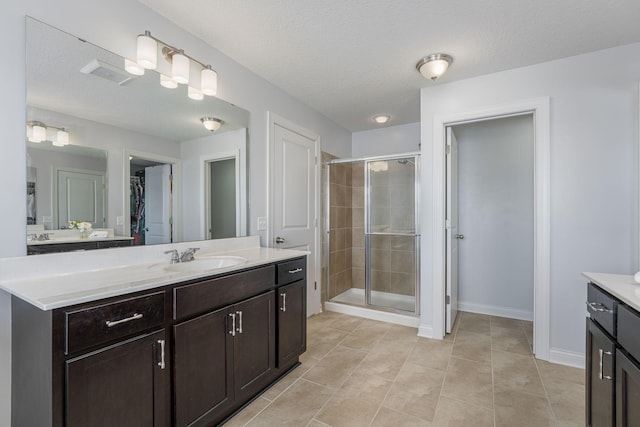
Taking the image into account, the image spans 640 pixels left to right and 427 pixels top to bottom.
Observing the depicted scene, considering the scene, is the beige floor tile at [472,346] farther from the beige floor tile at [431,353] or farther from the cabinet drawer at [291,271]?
the cabinet drawer at [291,271]

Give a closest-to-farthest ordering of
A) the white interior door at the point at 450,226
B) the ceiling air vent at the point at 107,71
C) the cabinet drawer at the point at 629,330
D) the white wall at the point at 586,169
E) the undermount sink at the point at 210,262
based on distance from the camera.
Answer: the cabinet drawer at the point at 629,330, the ceiling air vent at the point at 107,71, the undermount sink at the point at 210,262, the white wall at the point at 586,169, the white interior door at the point at 450,226

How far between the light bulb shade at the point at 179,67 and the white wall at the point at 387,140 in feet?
9.44

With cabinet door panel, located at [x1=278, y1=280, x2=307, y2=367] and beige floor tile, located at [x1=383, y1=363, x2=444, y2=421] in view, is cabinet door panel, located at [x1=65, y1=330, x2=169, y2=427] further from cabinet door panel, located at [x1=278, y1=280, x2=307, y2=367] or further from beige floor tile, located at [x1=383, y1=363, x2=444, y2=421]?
beige floor tile, located at [x1=383, y1=363, x2=444, y2=421]

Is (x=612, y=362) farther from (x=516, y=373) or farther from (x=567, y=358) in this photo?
(x=567, y=358)

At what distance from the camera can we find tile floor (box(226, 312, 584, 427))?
165 centimetres

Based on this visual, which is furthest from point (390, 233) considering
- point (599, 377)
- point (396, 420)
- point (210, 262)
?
point (599, 377)

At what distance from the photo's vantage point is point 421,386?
1.95 meters

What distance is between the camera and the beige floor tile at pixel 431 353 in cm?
225

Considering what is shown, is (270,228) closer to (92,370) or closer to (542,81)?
(92,370)

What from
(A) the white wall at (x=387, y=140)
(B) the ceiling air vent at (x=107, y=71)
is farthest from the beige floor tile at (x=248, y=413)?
(A) the white wall at (x=387, y=140)

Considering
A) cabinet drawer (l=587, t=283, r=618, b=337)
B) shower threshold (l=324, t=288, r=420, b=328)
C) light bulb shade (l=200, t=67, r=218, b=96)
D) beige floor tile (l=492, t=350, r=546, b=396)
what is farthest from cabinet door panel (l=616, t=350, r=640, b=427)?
light bulb shade (l=200, t=67, r=218, b=96)

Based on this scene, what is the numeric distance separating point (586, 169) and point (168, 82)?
3025 millimetres

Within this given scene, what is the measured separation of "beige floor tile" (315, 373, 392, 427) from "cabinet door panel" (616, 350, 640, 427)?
1089mm

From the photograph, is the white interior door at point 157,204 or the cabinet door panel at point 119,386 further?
the white interior door at point 157,204
